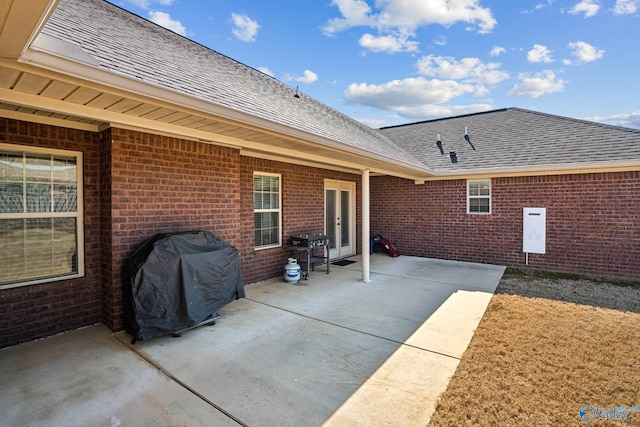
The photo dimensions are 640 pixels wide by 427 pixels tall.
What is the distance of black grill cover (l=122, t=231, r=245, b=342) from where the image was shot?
3.83m

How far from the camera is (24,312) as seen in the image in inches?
151

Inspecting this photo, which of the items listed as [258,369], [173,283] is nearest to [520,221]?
[258,369]

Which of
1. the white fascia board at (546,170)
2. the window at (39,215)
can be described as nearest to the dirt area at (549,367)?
the white fascia board at (546,170)

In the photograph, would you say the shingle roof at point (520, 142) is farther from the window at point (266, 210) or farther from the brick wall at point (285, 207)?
the window at point (266, 210)

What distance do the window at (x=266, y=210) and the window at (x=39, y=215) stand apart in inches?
127

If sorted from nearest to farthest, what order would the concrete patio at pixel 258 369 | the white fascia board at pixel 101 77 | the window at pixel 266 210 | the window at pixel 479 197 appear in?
the white fascia board at pixel 101 77 → the concrete patio at pixel 258 369 → the window at pixel 266 210 → the window at pixel 479 197

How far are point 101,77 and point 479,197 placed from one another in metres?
9.47

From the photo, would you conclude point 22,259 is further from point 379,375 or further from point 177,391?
point 379,375

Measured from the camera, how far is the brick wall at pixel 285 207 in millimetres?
6520

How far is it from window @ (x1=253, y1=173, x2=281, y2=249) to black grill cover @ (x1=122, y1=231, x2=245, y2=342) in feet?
7.67

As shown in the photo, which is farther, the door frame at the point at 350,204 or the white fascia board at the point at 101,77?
the door frame at the point at 350,204

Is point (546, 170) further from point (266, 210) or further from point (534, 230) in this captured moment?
point (266, 210)

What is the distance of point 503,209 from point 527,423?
7627 millimetres

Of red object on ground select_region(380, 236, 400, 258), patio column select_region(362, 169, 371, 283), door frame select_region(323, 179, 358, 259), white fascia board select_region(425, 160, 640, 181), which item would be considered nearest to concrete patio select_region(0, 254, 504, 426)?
patio column select_region(362, 169, 371, 283)
